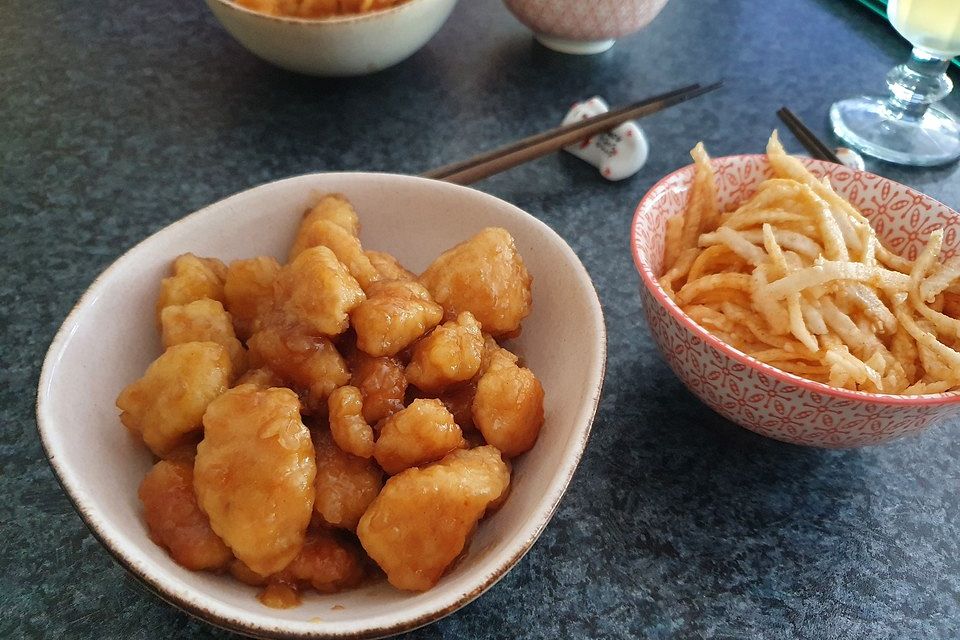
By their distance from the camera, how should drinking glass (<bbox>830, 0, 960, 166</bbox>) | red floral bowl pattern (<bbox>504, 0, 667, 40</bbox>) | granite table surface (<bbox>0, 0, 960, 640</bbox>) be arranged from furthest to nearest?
red floral bowl pattern (<bbox>504, 0, 667, 40</bbox>), drinking glass (<bbox>830, 0, 960, 166</bbox>), granite table surface (<bbox>0, 0, 960, 640</bbox>)

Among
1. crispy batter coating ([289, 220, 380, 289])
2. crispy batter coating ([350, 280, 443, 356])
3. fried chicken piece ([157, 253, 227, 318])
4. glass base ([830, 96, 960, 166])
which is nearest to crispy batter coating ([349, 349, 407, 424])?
crispy batter coating ([350, 280, 443, 356])

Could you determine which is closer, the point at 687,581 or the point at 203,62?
the point at 687,581

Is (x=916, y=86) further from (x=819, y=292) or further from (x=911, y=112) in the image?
(x=819, y=292)

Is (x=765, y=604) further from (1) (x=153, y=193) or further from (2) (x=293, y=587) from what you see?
(1) (x=153, y=193)

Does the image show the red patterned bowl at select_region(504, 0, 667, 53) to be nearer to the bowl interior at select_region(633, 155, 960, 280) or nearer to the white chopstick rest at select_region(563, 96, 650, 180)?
the white chopstick rest at select_region(563, 96, 650, 180)

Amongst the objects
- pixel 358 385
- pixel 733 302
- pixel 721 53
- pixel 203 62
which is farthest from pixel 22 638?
pixel 721 53

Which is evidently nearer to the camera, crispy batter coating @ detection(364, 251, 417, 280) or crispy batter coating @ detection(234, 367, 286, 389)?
crispy batter coating @ detection(234, 367, 286, 389)

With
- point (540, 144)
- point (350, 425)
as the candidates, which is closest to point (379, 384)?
point (350, 425)

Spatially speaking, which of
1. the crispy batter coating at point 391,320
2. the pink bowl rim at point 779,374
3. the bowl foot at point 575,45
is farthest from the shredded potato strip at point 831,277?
the bowl foot at point 575,45
